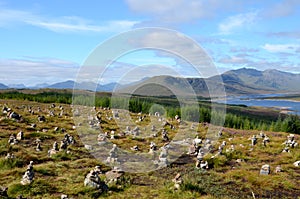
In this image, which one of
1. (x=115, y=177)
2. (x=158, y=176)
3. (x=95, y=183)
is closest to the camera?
(x=95, y=183)

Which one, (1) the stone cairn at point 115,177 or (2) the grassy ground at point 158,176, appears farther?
(1) the stone cairn at point 115,177

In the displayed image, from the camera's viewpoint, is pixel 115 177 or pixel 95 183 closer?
pixel 95 183

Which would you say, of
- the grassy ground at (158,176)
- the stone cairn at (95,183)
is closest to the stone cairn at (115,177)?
the grassy ground at (158,176)

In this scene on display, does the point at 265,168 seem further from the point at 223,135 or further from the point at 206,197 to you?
the point at 223,135

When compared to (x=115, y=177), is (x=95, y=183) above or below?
above

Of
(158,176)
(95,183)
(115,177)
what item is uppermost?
(95,183)

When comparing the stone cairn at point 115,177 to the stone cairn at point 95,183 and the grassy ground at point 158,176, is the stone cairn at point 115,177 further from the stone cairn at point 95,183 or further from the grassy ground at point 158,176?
the stone cairn at point 95,183

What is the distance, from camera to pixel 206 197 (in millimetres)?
12281

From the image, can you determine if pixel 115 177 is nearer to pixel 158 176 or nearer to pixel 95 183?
pixel 95 183

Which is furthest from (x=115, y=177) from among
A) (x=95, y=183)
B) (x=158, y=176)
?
(x=158, y=176)

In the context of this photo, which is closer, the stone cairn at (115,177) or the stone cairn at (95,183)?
the stone cairn at (95,183)

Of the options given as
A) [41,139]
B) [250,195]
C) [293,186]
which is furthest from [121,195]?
[41,139]

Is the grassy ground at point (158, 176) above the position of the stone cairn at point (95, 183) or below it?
below

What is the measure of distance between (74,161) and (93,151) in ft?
11.2
